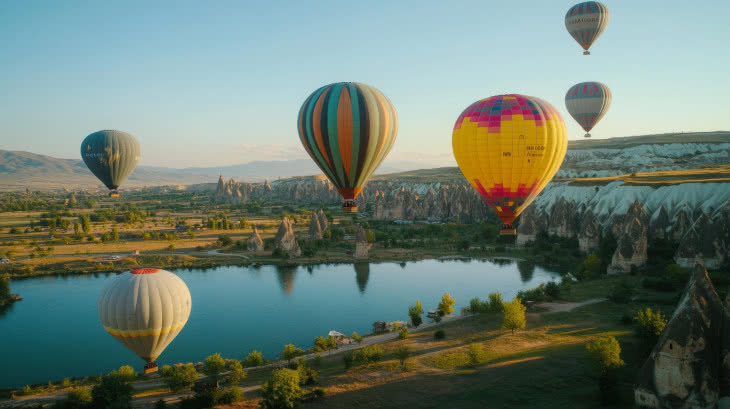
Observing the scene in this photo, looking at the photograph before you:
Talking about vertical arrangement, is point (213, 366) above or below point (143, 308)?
below

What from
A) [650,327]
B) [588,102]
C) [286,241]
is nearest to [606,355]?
[650,327]

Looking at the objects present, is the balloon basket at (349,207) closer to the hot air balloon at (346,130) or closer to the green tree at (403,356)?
the hot air balloon at (346,130)

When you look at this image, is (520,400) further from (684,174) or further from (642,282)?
(684,174)

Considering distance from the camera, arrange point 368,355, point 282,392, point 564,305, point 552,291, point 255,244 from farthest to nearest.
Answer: point 255,244 < point 552,291 < point 564,305 < point 368,355 < point 282,392

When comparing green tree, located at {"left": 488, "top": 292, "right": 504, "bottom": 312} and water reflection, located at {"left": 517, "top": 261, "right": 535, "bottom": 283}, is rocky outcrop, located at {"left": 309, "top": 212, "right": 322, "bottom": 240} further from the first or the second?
green tree, located at {"left": 488, "top": 292, "right": 504, "bottom": 312}

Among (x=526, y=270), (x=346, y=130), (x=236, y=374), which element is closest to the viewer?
(x=236, y=374)

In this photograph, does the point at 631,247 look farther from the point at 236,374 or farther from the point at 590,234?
the point at 236,374
